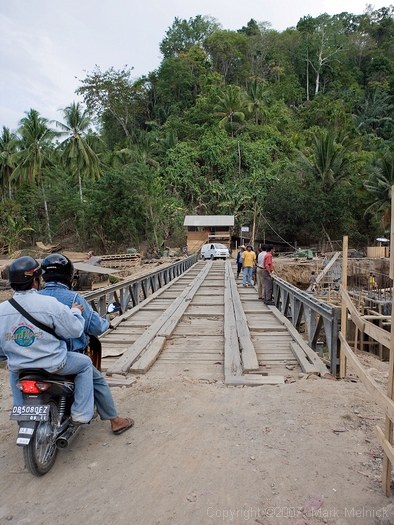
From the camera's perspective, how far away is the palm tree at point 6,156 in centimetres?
3726

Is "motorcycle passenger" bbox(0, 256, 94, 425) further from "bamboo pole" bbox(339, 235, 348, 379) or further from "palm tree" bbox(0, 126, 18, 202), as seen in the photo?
"palm tree" bbox(0, 126, 18, 202)

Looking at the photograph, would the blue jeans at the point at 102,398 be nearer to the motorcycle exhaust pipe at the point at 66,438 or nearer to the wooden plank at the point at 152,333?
the motorcycle exhaust pipe at the point at 66,438

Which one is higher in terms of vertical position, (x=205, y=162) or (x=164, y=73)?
(x=164, y=73)

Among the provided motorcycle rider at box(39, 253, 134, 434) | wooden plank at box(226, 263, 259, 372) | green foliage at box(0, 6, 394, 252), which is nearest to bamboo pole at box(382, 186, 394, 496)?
motorcycle rider at box(39, 253, 134, 434)

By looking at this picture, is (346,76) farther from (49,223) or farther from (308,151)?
(49,223)

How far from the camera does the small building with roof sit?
35906 millimetres

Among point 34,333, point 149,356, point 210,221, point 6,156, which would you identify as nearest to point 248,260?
point 149,356

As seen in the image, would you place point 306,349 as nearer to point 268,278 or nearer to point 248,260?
point 268,278

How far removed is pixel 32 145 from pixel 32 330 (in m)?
36.1

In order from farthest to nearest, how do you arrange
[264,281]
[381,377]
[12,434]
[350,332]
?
1. [350,332]
2. [264,281]
3. [381,377]
4. [12,434]

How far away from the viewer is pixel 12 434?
329cm

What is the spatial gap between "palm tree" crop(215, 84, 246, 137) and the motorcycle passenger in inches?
1779

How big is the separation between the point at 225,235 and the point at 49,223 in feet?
56.7

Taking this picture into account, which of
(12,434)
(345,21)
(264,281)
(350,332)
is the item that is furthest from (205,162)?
(345,21)
